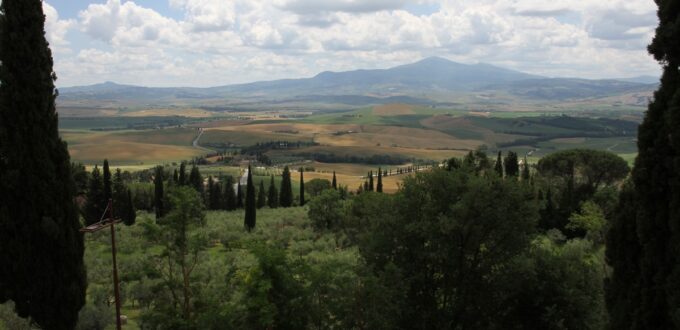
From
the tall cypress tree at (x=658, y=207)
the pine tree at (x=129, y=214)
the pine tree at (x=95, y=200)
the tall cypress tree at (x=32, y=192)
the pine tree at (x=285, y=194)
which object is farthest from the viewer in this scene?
the pine tree at (x=285, y=194)

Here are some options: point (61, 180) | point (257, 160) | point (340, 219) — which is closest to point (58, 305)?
point (61, 180)

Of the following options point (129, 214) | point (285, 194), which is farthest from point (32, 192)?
point (285, 194)

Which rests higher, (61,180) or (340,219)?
(61,180)

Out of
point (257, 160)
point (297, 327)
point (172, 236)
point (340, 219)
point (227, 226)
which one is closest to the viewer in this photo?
point (297, 327)

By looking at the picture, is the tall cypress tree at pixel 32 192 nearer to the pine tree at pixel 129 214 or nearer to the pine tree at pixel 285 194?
the pine tree at pixel 129 214

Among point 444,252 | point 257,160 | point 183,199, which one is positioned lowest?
point 257,160

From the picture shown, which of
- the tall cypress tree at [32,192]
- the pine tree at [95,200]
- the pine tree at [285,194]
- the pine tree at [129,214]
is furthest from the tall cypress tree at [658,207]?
the pine tree at [285,194]

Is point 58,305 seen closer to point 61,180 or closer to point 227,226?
point 61,180

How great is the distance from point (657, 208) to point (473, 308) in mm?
7626

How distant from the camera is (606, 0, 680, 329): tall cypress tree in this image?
1166 centimetres

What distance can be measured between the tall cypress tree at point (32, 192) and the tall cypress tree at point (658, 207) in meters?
16.8

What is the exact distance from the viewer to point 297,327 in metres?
15.3

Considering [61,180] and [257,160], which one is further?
[257,160]

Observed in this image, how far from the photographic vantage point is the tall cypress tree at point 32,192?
16750 millimetres
